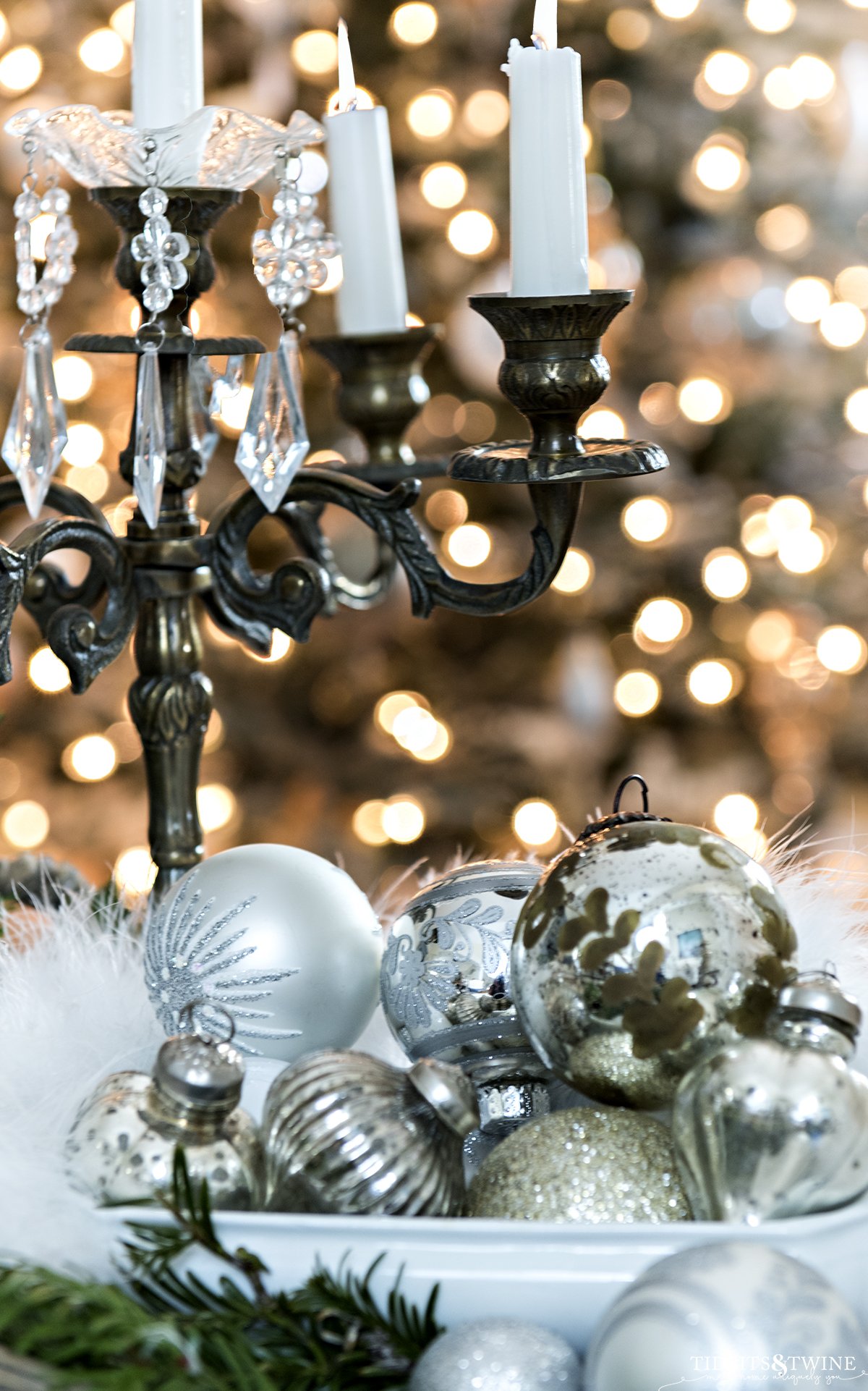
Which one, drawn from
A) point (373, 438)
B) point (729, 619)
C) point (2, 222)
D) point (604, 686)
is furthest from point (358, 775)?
point (373, 438)

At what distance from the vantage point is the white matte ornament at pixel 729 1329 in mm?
363

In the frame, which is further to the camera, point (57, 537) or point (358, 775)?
point (358, 775)

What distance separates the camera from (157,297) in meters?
0.53

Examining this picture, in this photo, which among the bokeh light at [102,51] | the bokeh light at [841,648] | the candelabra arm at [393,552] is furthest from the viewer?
the bokeh light at [841,648]

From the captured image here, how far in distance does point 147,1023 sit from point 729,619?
3.82ft

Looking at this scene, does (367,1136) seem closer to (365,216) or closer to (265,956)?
(265,956)

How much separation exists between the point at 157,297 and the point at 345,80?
20 cm

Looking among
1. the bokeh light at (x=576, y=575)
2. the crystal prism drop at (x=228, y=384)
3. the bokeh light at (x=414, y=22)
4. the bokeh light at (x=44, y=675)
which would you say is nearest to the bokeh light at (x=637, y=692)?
the bokeh light at (x=576, y=575)

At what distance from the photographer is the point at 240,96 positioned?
1529 mm

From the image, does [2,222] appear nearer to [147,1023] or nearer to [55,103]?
[55,103]

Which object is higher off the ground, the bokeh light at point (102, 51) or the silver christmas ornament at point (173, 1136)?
the bokeh light at point (102, 51)

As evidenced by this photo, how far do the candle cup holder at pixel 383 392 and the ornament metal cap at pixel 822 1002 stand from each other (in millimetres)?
359

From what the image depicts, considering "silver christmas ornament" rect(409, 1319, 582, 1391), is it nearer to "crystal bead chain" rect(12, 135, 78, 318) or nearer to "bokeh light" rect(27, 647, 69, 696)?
A: "crystal bead chain" rect(12, 135, 78, 318)

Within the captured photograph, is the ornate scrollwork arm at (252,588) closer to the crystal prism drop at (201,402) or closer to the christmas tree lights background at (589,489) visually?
the crystal prism drop at (201,402)
